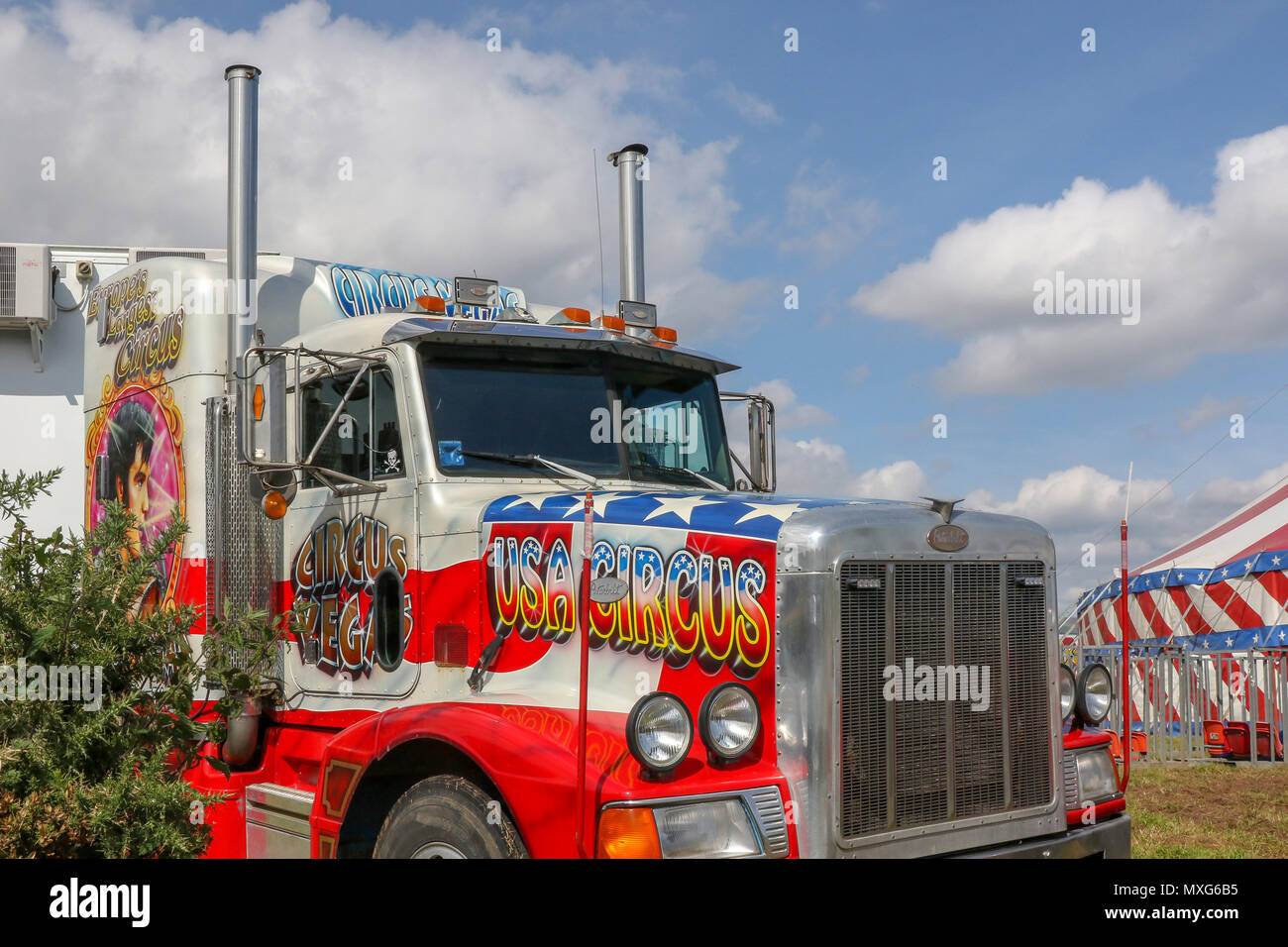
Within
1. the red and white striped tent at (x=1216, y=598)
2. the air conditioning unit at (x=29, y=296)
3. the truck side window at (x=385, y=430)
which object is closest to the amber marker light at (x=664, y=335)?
the truck side window at (x=385, y=430)

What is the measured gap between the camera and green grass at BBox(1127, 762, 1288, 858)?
9086 millimetres

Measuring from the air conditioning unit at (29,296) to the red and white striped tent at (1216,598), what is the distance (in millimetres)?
14412

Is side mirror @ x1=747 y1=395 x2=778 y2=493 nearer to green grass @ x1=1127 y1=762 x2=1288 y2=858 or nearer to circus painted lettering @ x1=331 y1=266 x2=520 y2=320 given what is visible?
circus painted lettering @ x1=331 y1=266 x2=520 y2=320

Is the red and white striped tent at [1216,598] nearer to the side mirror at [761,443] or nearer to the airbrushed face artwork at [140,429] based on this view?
the side mirror at [761,443]

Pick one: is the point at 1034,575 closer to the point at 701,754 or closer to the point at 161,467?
the point at 701,754

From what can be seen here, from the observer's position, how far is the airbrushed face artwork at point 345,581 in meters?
5.62

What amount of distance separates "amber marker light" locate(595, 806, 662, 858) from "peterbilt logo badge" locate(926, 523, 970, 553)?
1531mm

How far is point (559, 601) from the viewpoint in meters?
4.94

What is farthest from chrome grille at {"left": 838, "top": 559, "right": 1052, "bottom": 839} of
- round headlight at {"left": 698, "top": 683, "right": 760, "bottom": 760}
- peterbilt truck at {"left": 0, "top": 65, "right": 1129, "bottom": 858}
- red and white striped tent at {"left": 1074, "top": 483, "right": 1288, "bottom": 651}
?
red and white striped tent at {"left": 1074, "top": 483, "right": 1288, "bottom": 651}

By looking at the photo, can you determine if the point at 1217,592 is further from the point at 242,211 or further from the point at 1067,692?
the point at 242,211

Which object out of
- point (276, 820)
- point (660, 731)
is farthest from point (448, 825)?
point (276, 820)

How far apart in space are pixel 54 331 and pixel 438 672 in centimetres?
773

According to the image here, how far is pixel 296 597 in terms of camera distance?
241 inches
